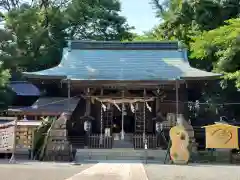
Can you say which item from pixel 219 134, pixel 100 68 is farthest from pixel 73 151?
pixel 219 134

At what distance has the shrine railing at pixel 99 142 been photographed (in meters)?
19.7

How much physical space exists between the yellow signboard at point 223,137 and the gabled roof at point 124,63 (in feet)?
10.3

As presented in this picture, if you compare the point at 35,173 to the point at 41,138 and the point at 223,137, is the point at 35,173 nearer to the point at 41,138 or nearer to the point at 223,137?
the point at 41,138

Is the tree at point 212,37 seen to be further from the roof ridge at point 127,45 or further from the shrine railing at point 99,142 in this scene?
the shrine railing at point 99,142

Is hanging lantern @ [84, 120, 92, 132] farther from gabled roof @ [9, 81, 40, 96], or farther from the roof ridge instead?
gabled roof @ [9, 81, 40, 96]

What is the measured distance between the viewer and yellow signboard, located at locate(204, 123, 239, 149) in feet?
54.7

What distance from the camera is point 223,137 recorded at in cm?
1675

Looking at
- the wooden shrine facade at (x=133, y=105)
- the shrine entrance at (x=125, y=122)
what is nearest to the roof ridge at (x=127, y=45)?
the wooden shrine facade at (x=133, y=105)

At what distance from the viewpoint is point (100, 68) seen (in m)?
21.6

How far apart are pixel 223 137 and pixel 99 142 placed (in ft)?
21.4

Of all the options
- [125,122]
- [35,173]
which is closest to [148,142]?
[125,122]

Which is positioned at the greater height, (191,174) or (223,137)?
(223,137)

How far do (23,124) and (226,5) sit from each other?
45.6 ft

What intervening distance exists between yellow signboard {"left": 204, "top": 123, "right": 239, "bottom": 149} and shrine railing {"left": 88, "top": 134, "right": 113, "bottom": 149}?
5481 millimetres
